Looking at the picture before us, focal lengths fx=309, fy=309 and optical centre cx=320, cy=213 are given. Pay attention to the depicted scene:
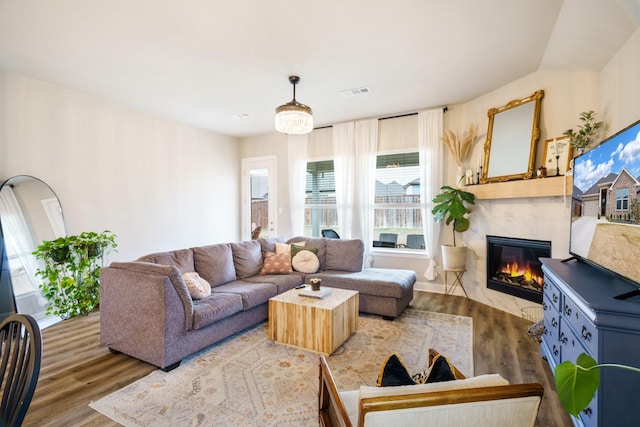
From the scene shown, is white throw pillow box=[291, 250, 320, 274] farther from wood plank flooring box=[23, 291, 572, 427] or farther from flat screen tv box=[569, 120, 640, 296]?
flat screen tv box=[569, 120, 640, 296]

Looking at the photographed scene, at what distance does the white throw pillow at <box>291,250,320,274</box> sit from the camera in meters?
4.15

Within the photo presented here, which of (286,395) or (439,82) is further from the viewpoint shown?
(439,82)

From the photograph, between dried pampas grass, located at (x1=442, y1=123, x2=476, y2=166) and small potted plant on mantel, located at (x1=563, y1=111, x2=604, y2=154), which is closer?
small potted plant on mantel, located at (x1=563, y1=111, x2=604, y2=154)

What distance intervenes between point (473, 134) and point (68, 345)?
5.29m

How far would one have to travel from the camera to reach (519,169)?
3.64 meters

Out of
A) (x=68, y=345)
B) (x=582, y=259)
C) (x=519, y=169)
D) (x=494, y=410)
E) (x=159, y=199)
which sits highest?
(x=519, y=169)

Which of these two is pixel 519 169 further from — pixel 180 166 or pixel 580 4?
pixel 180 166

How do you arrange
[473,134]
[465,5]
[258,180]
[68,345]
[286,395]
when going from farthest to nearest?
[258,180], [473,134], [68,345], [465,5], [286,395]

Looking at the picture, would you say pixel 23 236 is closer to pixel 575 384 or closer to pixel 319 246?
pixel 319 246

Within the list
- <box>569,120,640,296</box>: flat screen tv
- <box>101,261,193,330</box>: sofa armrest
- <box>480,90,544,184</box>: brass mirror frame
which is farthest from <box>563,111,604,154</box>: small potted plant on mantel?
<box>101,261,193,330</box>: sofa armrest

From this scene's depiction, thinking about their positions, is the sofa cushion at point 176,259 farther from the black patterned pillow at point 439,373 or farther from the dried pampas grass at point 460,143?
the dried pampas grass at point 460,143

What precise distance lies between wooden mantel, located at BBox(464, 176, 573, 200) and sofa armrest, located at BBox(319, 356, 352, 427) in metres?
3.12

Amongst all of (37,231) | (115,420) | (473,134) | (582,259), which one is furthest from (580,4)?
(37,231)

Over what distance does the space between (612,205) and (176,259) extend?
3.57 metres
